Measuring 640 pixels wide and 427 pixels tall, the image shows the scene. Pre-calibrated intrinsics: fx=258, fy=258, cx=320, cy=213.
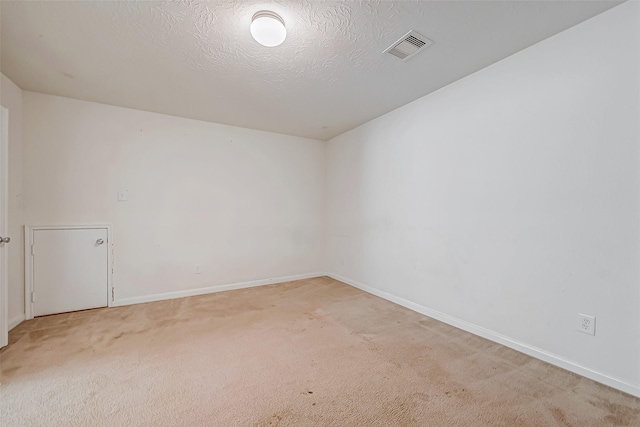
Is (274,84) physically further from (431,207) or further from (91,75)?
(431,207)

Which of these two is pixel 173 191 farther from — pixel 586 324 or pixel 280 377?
pixel 586 324

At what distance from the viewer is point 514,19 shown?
5.74 ft

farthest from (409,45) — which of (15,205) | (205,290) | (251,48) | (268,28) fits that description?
(15,205)

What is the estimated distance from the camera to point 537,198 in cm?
202

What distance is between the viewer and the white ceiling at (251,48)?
1.66 metres

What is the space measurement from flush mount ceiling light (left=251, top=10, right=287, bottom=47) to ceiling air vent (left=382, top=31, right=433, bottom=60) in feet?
2.83

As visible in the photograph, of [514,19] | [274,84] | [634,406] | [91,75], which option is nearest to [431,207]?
[514,19]

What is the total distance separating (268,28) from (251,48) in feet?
1.21

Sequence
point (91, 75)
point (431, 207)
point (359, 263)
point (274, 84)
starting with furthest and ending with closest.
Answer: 1. point (359, 263)
2. point (431, 207)
3. point (274, 84)
4. point (91, 75)

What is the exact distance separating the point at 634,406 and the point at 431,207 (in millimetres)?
1880

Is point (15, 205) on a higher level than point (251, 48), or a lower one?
lower

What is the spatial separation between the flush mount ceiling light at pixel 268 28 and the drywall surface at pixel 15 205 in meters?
2.58

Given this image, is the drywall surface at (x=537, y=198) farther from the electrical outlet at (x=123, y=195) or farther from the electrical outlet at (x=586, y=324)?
the electrical outlet at (x=123, y=195)

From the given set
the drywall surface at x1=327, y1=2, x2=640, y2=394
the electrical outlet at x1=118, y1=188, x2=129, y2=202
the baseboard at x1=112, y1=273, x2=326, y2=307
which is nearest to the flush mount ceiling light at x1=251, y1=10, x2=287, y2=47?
the drywall surface at x1=327, y1=2, x2=640, y2=394
